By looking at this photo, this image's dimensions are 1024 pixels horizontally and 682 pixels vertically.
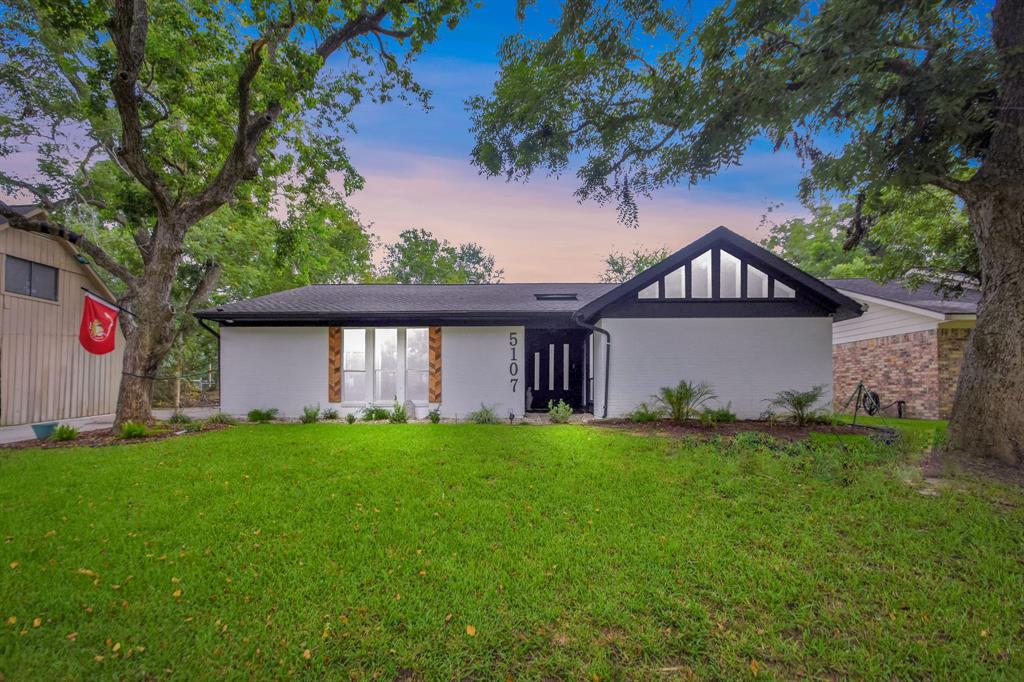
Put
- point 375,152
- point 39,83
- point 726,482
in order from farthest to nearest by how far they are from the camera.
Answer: point 375,152, point 39,83, point 726,482

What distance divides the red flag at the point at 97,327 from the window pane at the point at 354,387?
462 cm

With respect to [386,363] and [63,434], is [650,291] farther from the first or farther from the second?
[63,434]

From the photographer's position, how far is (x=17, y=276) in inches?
376

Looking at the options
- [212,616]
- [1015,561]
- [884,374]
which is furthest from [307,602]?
[884,374]

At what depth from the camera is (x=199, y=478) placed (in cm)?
478

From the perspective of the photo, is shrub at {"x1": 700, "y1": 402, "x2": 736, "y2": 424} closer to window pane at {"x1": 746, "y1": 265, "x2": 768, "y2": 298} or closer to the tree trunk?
window pane at {"x1": 746, "y1": 265, "x2": 768, "y2": 298}

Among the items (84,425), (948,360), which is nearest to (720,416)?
(948,360)

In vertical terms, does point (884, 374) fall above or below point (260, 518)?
above

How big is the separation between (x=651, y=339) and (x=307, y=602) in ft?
26.7

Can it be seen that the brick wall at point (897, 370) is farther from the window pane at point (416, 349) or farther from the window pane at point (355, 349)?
the window pane at point (355, 349)

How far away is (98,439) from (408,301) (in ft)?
21.6

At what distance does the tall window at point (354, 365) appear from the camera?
32.2ft

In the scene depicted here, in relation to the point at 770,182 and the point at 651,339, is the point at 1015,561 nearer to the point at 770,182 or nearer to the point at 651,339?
the point at 651,339

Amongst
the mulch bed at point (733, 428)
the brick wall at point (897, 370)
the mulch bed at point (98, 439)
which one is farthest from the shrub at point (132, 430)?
the brick wall at point (897, 370)
